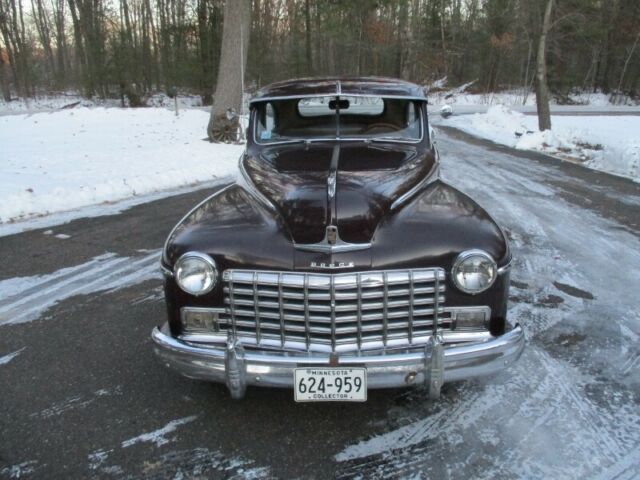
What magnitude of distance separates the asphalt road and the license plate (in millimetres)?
336

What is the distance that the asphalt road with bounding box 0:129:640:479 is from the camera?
2549 mm

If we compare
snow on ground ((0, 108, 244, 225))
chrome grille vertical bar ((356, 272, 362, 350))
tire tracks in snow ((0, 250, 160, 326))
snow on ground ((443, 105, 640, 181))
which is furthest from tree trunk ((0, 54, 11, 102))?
chrome grille vertical bar ((356, 272, 362, 350))

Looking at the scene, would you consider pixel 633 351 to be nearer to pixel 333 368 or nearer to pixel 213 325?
pixel 333 368

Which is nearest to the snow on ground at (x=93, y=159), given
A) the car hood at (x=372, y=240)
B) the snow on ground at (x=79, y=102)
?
the car hood at (x=372, y=240)

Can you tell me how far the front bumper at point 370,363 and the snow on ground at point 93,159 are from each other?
18.5 feet

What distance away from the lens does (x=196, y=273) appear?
2.73m

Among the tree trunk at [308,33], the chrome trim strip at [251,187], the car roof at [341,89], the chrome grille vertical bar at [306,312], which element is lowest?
the chrome grille vertical bar at [306,312]

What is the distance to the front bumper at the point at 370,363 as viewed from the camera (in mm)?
2527

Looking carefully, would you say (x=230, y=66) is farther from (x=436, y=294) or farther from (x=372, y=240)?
(x=436, y=294)

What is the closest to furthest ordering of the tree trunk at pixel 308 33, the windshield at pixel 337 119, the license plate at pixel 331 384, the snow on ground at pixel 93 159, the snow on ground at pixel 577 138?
the license plate at pixel 331 384, the windshield at pixel 337 119, the snow on ground at pixel 93 159, the snow on ground at pixel 577 138, the tree trunk at pixel 308 33

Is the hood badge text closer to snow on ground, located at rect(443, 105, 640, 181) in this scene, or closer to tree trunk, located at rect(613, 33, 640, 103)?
snow on ground, located at rect(443, 105, 640, 181)

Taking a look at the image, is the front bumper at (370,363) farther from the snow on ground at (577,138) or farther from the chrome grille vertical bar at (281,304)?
the snow on ground at (577,138)

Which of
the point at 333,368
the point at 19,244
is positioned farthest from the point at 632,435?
the point at 19,244

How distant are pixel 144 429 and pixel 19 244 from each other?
418 cm
